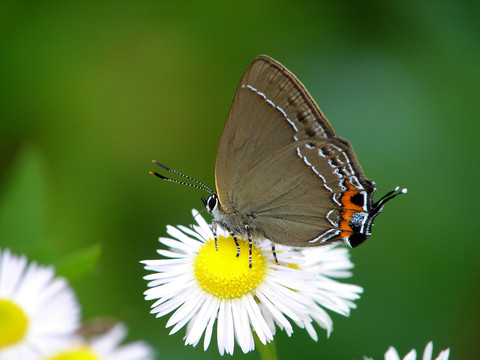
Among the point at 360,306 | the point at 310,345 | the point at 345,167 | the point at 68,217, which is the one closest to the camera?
the point at 345,167

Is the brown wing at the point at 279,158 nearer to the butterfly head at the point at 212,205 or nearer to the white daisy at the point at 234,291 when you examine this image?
the butterfly head at the point at 212,205

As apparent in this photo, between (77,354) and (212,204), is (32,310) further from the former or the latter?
(212,204)

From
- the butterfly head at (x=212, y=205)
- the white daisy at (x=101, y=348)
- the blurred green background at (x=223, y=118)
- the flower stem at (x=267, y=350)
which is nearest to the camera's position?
the white daisy at (x=101, y=348)

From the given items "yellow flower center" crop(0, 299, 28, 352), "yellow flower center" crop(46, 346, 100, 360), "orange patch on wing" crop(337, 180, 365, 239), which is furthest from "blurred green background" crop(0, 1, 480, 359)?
"yellow flower center" crop(46, 346, 100, 360)

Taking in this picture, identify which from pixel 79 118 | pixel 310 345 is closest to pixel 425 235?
pixel 310 345

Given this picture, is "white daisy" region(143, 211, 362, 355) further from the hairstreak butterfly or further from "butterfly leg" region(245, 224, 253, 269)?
the hairstreak butterfly

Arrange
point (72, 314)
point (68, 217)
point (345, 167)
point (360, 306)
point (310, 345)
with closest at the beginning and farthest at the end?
point (72, 314), point (345, 167), point (310, 345), point (360, 306), point (68, 217)

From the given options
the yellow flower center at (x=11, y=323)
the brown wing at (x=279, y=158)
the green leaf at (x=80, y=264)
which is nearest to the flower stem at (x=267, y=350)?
the brown wing at (x=279, y=158)

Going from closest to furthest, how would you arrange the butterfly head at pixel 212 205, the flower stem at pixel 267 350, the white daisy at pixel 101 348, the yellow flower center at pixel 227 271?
the white daisy at pixel 101 348 < the flower stem at pixel 267 350 < the yellow flower center at pixel 227 271 < the butterfly head at pixel 212 205

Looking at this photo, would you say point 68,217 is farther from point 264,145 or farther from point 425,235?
point 425,235
